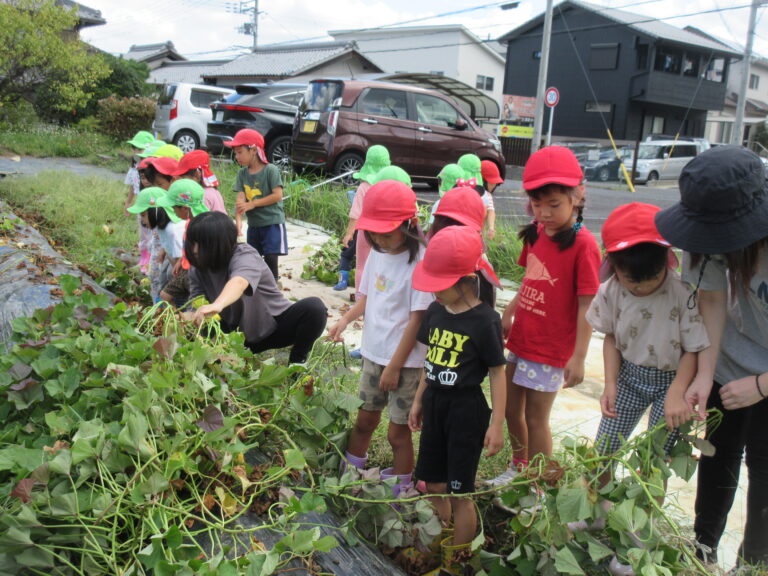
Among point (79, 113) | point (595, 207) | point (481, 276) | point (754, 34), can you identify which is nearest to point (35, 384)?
point (481, 276)

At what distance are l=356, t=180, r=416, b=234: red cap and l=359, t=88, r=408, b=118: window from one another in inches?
333

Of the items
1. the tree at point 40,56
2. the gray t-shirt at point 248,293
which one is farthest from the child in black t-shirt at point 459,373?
the tree at point 40,56

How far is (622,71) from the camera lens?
3350cm

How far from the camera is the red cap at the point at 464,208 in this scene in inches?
111

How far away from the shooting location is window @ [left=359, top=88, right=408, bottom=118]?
10917mm

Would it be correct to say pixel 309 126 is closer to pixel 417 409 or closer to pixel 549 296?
pixel 549 296

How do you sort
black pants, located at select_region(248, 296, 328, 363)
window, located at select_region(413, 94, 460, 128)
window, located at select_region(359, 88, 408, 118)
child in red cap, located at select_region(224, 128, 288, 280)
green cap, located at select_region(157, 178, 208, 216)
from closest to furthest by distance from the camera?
black pants, located at select_region(248, 296, 328, 363), green cap, located at select_region(157, 178, 208, 216), child in red cap, located at select_region(224, 128, 288, 280), window, located at select_region(359, 88, 408, 118), window, located at select_region(413, 94, 460, 128)

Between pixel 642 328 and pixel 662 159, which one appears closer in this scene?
pixel 642 328

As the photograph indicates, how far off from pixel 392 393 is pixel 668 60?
36970 mm

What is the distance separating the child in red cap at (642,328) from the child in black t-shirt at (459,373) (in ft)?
1.42

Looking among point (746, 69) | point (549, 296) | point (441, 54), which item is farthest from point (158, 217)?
point (441, 54)

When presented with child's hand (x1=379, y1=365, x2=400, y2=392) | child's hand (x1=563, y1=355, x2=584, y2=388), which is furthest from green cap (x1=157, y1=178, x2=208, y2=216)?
child's hand (x1=563, y1=355, x2=584, y2=388)

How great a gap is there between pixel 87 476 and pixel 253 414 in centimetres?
69

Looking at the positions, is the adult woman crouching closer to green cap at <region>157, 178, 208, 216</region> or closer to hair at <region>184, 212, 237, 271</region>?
hair at <region>184, 212, 237, 271</region>
